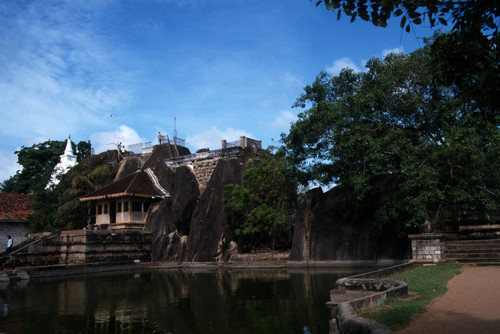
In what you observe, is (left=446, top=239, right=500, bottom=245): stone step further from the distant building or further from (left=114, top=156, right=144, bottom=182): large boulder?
the distant building

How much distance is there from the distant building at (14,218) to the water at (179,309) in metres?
21.1

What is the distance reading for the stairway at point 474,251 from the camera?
14.0m

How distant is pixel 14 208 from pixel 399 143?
3321 centimetres

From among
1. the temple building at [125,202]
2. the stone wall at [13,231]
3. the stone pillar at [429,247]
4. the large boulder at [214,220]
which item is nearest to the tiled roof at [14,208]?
the stone wall at [13,231]

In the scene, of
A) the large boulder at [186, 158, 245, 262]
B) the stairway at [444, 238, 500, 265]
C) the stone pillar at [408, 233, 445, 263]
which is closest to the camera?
the stairway at [444, 238, 500, 265]

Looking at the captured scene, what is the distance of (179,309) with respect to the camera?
1115cm

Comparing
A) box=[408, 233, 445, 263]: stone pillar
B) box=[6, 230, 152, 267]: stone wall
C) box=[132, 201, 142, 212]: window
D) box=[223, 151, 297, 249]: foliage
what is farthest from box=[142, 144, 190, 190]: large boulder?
box=[408, 233, 445, 263]: stone pillar

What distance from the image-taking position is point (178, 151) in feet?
129

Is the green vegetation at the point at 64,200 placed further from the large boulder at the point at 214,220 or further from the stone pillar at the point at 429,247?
the stone pillar at the point at 429,247

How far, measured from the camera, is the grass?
246 inches

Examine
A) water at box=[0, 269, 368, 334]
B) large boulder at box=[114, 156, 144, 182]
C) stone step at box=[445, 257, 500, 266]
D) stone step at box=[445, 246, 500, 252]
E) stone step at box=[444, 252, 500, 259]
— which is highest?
large boulder at box=[114, 156, 144, 182]

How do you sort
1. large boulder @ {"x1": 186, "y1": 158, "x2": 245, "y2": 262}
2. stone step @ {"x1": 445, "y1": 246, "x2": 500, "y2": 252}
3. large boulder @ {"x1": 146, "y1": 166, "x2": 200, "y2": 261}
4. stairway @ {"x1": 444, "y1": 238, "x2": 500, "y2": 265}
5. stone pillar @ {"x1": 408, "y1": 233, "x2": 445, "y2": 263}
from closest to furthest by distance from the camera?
stairway @ {"x1": 444, "y1": 238, "x2": 500, "y2": 265} → stone step @ {"x1": 445, "y1": 246, "x2": 500, "y2": 252} → stone pillar @ {"x1": 408, "y1": 233, "x2": 445, "y2": 263} → large boulder @ {"x1": 186, "y1": 158, "x2": 245, "y2": 262} → large boulder @ {"x1": 146, "y1": 166, "x2": 200, "y2": 261}

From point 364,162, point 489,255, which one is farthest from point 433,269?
point 364,162

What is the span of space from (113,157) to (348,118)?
28.5 m
